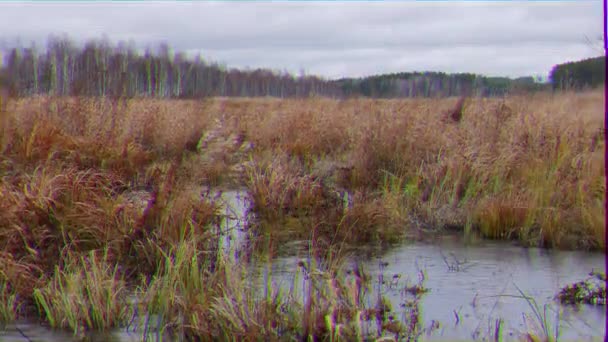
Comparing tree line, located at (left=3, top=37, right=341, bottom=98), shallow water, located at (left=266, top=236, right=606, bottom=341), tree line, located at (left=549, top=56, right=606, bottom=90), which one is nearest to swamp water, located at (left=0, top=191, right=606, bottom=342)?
shallow water, located at (left=266, top=236, right=606, bottom=341)

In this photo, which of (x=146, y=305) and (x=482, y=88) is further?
(x=482, y=88)

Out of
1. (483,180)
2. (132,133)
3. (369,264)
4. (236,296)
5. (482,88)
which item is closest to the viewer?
(236,296)

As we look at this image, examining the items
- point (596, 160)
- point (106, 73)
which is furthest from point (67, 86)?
point (596, 160)

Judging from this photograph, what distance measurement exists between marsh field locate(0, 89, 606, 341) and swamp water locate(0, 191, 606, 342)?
2 cm

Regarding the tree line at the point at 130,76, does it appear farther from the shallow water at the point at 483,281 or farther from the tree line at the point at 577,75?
the tree line at the point at 577,75

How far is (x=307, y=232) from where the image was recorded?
7348 millimetres

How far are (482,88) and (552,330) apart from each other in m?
13.6

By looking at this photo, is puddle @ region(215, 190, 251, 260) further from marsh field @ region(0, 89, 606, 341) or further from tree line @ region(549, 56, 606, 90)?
tree line @ region(549, 56, 606, 90)

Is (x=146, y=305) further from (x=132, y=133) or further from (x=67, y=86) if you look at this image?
(x=67, y=86)

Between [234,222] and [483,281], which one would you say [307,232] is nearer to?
[234,222]

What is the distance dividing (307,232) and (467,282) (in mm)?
2013

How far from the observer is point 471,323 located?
187 inches

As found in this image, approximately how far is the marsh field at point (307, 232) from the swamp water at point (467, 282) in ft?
0.07

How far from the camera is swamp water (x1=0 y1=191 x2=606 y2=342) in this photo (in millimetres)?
4625
